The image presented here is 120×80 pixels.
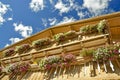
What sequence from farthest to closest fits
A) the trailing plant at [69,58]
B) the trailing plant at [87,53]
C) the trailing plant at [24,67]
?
the trailing plant at [24,67] < the trailing plant at [69,58] < the trailing plant at [87,53]

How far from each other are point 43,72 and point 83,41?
10.1 ft

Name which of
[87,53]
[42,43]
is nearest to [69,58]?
[87,53]

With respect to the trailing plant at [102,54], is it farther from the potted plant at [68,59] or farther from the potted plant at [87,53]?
the potted plant at [68,59]

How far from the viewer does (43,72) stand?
1165cm

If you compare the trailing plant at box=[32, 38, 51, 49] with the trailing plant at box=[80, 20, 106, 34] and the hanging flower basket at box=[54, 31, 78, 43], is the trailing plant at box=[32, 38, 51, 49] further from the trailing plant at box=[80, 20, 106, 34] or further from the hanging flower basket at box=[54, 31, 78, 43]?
the trailing plant at box=[80, 20, 106, 34]

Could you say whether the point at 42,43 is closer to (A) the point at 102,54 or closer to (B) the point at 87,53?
(B) the point at 87,53

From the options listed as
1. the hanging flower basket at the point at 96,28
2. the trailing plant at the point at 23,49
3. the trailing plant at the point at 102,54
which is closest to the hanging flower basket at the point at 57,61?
the trailing plant at the point at 102,54

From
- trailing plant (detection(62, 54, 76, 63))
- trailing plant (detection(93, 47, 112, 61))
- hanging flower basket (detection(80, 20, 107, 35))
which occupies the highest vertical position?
Answer: hanging flower basket (detection(80, 20, 107, 35))

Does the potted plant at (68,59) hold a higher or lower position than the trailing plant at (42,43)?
lower

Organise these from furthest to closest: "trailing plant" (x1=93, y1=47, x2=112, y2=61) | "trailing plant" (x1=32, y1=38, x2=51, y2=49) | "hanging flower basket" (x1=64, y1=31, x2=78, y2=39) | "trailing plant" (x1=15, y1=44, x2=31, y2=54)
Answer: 1. "trailing plant" (x1=15, y1=44, x2=31, y2=54)
2. "trailing plant" (x1=32, y1=38, x2=51, y2=49)
3. "hanging flower basket" (x1=64, y1=31, x2=78, y2=39)
4. "trailing plant" (x1=93, y1=47, x2=112, y2=61)

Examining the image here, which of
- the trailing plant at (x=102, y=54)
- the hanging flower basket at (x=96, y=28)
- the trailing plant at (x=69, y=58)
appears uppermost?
the hanging flower basket at (x=96, y=28)

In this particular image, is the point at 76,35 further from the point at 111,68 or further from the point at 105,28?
the point at 111,68

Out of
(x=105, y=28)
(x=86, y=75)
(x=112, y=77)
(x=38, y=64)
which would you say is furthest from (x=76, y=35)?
(x=112, y=77)

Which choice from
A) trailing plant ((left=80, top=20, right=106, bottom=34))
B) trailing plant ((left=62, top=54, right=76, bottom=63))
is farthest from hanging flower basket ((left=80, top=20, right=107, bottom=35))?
trailing plant ((left=62, top=54, right=76, bottom=63))
